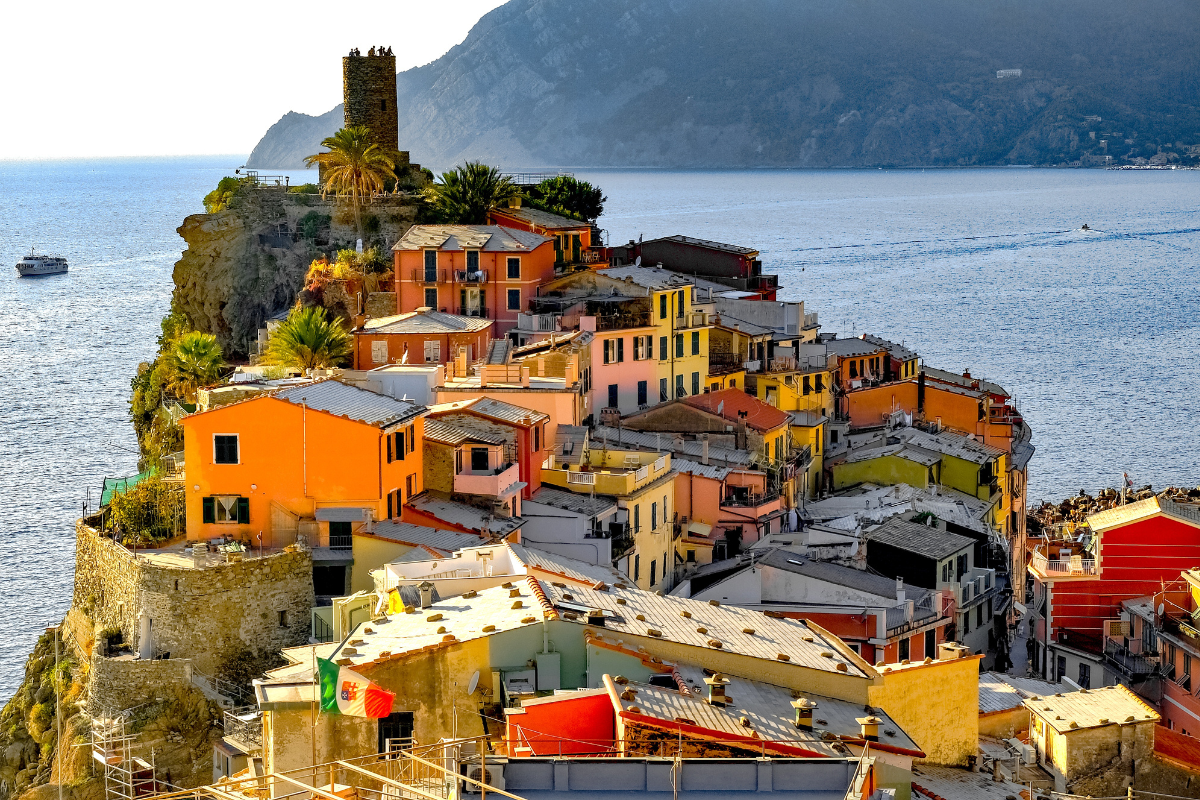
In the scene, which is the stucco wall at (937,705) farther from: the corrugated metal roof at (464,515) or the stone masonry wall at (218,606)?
the stone masonry wall at (218,606)

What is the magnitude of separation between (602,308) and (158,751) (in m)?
29.7

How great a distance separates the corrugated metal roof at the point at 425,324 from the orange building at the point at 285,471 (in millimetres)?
17719

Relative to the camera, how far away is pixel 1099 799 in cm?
2742

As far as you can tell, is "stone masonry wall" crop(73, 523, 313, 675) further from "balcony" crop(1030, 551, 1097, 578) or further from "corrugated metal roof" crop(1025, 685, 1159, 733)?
"balcony" crop(1030, 551, 1097, 578)

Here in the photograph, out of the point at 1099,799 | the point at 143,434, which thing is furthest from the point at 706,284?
the point at 1099,799

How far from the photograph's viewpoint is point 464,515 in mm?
39281

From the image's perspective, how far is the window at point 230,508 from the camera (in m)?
38.1

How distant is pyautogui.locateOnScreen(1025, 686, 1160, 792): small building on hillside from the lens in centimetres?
2766

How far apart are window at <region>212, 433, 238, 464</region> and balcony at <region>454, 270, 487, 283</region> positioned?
84.7 ft

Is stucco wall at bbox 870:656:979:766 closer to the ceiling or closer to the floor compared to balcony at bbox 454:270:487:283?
closer to the floor

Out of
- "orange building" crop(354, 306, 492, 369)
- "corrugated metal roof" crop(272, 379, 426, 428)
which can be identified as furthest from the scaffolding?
"orange building" crop(354, 306, 492, 369)

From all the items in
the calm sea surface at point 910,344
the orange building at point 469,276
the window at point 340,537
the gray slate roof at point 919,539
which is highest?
the orange building at point 469,276

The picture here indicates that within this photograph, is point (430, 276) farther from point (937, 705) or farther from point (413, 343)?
point (937, 705)

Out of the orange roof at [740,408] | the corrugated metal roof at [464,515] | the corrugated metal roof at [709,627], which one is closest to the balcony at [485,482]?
the corrugated metal roof at [464,515]
